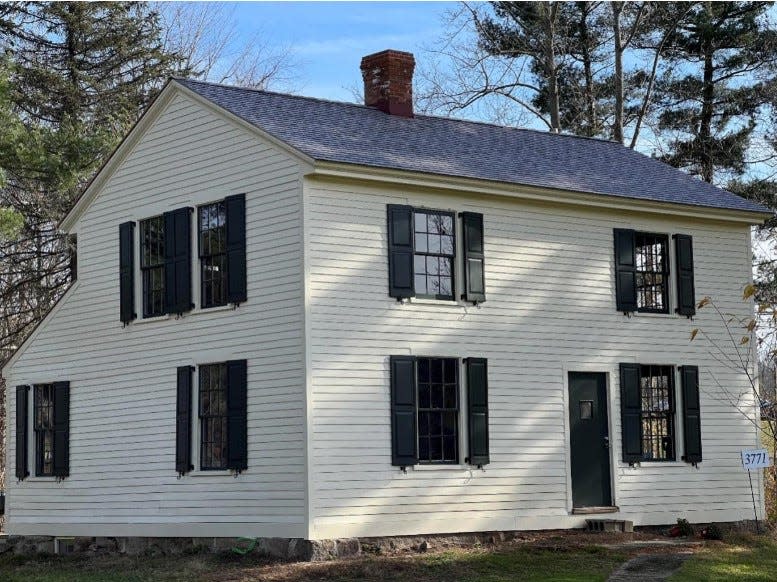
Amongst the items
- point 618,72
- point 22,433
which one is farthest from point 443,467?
point 618,72

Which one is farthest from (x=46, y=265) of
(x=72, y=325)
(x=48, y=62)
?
(x=72, y=325)

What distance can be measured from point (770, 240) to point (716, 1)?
696 centimetres

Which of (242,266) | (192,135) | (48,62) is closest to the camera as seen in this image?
(242,266)

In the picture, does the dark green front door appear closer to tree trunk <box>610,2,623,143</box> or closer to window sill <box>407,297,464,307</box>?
window sill <box>407,297,464,307</box>

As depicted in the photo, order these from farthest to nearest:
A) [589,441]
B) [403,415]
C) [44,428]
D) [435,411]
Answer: [44,428]
[589,441]
[435,411]
[403,415]

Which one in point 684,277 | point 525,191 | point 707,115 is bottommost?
point 684,277

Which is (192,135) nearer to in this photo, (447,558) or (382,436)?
(382,436)

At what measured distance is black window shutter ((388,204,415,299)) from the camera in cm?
1955

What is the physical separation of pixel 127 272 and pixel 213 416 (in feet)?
10.9

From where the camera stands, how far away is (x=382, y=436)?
1912 centimetres

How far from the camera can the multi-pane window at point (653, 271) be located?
23.0 m

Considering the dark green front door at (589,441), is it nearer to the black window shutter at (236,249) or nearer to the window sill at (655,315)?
the window sill at (655,315)

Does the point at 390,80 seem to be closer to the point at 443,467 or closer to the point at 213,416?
the point at 213,416

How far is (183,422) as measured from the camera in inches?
810
